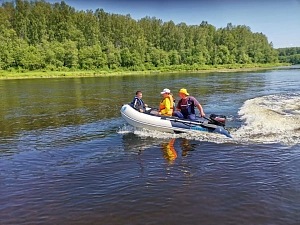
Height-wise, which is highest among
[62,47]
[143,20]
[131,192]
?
[143,20]

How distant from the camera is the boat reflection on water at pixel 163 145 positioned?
9.02 metres

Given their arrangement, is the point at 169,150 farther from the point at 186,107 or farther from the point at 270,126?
the point at 270,126

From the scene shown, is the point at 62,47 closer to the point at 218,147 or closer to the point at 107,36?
the point at 107,36

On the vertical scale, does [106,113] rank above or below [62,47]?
below

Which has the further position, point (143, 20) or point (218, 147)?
point (143, 20)

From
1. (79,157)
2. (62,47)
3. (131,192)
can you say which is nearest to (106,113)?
(79,157)

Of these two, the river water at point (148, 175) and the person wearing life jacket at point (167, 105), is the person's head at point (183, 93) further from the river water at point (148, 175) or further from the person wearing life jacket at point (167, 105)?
the river water at point (148, 175)

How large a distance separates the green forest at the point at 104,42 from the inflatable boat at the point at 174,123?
55.2 metres

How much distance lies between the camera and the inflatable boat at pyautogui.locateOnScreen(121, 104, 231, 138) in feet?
35.3

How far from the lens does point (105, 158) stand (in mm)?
8602

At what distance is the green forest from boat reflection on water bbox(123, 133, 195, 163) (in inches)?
2205

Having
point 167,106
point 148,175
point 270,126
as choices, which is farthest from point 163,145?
point 270,126

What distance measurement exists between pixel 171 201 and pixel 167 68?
71328 mm

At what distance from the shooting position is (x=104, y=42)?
83625 millimetres
